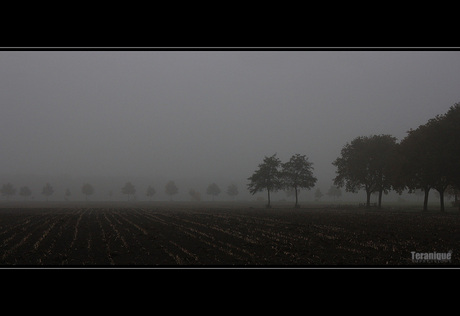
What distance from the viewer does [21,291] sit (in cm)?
970

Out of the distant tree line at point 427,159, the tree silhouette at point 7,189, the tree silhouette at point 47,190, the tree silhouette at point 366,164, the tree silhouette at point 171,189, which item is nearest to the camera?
the distant tree line at point 427,159

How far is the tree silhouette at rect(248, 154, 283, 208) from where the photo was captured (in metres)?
75.2

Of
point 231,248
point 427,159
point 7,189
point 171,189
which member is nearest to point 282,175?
point 427,159

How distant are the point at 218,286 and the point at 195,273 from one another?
0.78m

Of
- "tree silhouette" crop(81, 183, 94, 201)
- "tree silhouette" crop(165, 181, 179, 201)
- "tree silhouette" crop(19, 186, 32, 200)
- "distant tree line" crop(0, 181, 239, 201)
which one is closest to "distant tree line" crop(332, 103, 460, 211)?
"distant tree line" crop(0, 181, 239, 201)

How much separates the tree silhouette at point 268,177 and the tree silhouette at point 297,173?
4.95ft

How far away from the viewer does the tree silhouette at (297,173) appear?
2955 inches

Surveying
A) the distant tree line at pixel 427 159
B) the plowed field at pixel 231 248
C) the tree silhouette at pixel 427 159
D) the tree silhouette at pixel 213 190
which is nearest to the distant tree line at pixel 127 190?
the tree silhouette at pixel 213 190

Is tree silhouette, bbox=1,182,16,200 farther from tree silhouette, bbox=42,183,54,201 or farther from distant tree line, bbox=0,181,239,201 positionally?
tree silhouette, bbox=42,183,54,201

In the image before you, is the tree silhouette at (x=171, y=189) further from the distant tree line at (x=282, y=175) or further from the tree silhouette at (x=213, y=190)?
the distant tree line at (x=282, y=175)

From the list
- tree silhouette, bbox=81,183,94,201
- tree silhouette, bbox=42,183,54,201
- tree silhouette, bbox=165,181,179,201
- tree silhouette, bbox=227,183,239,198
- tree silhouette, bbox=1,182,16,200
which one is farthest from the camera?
tree silhouette, bbox=81,183,94,201

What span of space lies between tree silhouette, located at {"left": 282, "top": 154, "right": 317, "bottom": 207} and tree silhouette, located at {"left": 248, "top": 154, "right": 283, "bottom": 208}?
4.95ft
